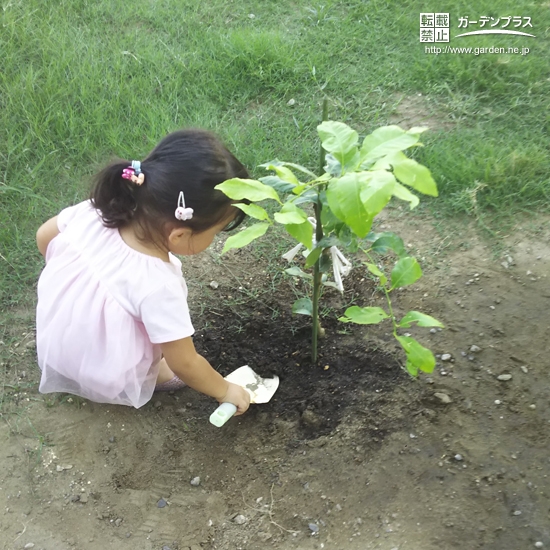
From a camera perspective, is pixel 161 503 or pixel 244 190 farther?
pixel 161 503

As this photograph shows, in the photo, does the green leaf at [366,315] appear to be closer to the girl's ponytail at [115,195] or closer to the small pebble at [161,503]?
the girl's ponytail at [115,195]

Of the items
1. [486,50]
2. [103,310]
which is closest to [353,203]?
[103,310]

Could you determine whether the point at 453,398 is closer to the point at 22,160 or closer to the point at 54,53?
the point at 22,160

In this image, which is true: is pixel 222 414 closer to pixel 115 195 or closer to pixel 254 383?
pixel 254 383

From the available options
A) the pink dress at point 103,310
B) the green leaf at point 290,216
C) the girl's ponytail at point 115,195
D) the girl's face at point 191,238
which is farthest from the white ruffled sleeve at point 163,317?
the green leaf at point 290,216

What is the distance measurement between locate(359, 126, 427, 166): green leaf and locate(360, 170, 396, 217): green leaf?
0.12m

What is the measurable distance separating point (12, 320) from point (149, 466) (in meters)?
0.79

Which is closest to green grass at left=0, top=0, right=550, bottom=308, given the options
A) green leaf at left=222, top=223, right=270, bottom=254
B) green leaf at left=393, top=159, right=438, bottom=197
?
green leaf at left=222, top=223, right=270, bottom=254

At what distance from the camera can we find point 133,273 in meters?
1.47

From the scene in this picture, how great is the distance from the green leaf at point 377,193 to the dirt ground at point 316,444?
0.95 meters

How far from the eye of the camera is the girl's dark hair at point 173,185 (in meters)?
1.37

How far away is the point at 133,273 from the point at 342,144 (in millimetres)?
672

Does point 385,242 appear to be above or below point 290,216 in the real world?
A: below

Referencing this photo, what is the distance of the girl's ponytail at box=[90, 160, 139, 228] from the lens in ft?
4.74
